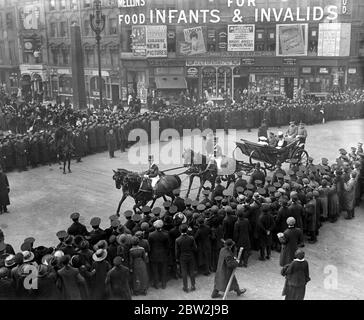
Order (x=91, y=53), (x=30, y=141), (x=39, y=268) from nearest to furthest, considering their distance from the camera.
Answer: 1. (x=39, y=268)
2. (x=30, y=141)
3. (x=91, y=53)

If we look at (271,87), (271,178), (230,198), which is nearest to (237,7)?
(271,87)

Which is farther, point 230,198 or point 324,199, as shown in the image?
point 324,199

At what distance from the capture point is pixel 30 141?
2044 cm

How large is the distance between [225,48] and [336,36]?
8989mm

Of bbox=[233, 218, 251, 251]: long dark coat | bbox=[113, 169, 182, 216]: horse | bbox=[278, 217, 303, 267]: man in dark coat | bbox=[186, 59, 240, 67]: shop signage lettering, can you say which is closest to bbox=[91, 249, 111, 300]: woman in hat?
bbox=[233, 218, 251, 251]: long dark coat

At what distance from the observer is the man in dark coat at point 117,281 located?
8945mm

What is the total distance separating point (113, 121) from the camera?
2403 cm

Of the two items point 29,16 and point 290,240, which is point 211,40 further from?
point 290,240

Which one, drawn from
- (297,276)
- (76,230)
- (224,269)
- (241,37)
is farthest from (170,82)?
(297,276)

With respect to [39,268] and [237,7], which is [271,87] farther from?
[39,268]

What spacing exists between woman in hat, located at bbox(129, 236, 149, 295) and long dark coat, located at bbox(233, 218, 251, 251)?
2291mm

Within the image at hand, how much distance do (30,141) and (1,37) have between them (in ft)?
120
